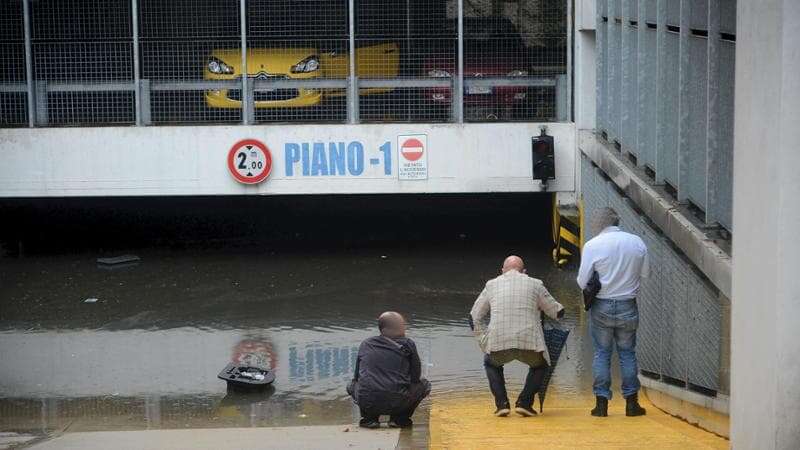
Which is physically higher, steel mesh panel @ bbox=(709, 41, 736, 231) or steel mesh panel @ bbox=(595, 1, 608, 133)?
steel mesh panel @ bbox=(595, 1, 608, 133)

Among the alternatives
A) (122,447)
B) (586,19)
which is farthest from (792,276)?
(586,19)

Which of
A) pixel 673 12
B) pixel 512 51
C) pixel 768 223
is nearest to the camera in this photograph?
pixel 768 223

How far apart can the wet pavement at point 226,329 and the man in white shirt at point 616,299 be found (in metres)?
1.49

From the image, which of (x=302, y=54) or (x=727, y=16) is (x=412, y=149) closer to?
(x=302, y=54)

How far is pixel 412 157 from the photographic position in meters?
17.8

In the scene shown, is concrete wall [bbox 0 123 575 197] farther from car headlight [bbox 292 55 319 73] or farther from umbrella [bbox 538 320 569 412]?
umbrella [bbox 538 320 569 412]

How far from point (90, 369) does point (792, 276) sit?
7992 millimetres

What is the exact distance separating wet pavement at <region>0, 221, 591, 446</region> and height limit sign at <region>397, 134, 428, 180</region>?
118cm

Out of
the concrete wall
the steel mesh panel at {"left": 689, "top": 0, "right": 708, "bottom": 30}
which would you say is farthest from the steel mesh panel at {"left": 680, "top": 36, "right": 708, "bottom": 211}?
the concrete wall

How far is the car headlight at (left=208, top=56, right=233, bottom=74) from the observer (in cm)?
1852

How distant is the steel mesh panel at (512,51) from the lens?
18.2 meters

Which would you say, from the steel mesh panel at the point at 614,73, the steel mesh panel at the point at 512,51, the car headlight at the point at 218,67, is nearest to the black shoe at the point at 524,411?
the steel mesh panel at the point at 614,73

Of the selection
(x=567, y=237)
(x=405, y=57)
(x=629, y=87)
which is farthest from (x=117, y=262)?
(x=629, y=87)

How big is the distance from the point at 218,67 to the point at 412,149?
124 inches
